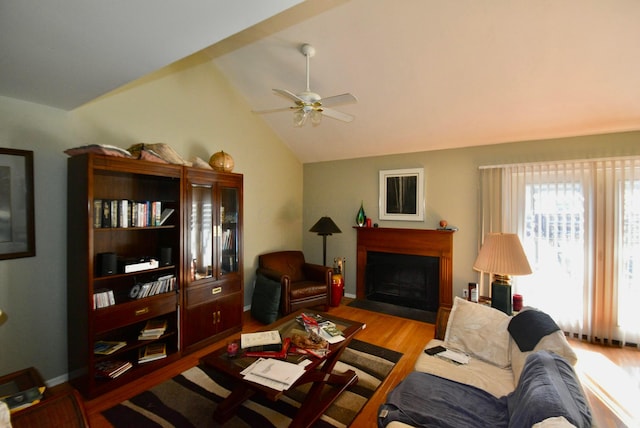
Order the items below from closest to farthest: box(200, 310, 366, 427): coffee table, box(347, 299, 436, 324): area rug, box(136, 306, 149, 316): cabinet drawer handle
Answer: box(200, 310, 366, 427): coffee table, box(136, 306, 149, 316): cabinet drawer handle, box(347, 299, 436, 324): area rug

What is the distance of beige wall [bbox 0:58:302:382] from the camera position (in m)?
2.19

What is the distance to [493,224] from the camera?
360 cm

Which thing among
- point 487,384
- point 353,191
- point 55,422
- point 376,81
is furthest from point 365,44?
point 55,422

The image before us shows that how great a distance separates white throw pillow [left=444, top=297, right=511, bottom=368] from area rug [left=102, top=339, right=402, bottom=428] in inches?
28.7

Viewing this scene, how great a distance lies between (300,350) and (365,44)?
271 centimetres

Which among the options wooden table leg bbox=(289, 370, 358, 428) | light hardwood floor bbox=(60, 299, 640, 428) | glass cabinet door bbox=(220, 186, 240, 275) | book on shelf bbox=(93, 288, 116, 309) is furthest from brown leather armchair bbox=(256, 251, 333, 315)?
book on shelf bbox=(93, 288, 116, 309)

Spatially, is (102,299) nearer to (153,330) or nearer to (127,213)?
(153,330)

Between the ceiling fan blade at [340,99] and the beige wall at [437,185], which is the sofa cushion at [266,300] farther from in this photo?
the ceiling fan blade at [340,99]

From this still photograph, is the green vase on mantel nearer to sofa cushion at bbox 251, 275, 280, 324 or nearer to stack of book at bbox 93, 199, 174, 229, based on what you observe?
sofa cushion at bbox 251, 275, 280, 324

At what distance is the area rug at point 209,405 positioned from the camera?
1947mm

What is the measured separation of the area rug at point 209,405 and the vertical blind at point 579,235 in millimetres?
2338

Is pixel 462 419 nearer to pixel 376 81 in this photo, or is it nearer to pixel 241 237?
pixel 241 237

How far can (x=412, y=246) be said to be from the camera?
415 cm

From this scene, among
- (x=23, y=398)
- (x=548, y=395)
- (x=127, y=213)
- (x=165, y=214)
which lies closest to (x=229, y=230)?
(x=165, y=214)
